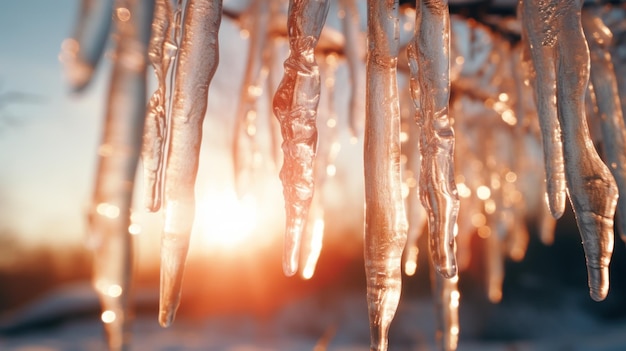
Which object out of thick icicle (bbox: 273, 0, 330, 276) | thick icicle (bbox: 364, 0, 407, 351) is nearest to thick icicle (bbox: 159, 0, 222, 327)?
thick icicle (bbox: 273, 0, 330, 276)

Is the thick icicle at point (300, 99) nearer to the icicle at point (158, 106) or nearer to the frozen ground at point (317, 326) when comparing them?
the icicle at point (158, 106)

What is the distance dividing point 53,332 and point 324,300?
352cm

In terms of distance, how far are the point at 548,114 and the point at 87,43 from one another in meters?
0.68

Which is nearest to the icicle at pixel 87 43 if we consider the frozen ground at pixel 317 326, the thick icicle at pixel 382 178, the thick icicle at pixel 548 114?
the thick icicle at pixel 382 178

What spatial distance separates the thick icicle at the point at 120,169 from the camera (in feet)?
1.84

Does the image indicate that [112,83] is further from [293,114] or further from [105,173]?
[293,114]

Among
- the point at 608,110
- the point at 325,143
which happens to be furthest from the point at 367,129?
the point at 325,143

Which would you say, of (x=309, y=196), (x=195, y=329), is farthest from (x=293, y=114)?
(x=195, y=329)

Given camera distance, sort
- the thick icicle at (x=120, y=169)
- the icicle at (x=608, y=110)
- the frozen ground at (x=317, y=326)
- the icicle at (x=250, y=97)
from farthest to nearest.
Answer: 1. the frozen ground at (x=317, y=326)
2. the icicle at (x=250, y=97)
3. the icicle at (x=608, y=110)
4. the thick icicle at (x=120, y=169)

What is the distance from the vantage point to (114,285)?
0.57 meters

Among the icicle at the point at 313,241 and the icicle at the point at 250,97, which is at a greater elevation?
the icicle at the point at 250,97

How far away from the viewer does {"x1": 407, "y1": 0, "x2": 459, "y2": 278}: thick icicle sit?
0.71m

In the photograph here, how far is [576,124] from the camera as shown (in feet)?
2.50

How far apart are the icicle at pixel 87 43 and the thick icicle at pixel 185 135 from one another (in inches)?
4.7
